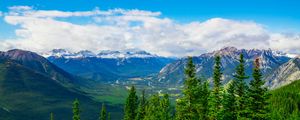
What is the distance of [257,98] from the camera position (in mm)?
51344

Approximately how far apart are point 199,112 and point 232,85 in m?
10.5

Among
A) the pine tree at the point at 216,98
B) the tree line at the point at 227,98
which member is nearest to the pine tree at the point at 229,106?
the tree line at the point at 227,98

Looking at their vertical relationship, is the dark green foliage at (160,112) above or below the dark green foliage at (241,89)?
below

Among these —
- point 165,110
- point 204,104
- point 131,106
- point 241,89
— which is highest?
point 241,89

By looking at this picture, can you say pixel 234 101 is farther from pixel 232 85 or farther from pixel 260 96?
pixel 260 96

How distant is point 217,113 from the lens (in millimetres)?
60406

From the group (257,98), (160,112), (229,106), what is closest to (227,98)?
(229,106)

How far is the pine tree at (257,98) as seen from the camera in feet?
167

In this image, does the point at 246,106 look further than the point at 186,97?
No

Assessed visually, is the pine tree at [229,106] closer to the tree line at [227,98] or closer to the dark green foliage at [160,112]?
the tree line at [227,98]

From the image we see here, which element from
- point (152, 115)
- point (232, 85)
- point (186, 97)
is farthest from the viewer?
point (152, 115)

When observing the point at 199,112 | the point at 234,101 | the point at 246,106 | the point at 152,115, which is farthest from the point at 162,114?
the point at 246,106

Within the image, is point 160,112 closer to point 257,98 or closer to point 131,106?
point 131,106

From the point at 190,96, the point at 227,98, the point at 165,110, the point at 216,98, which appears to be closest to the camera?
the point at 227,98
